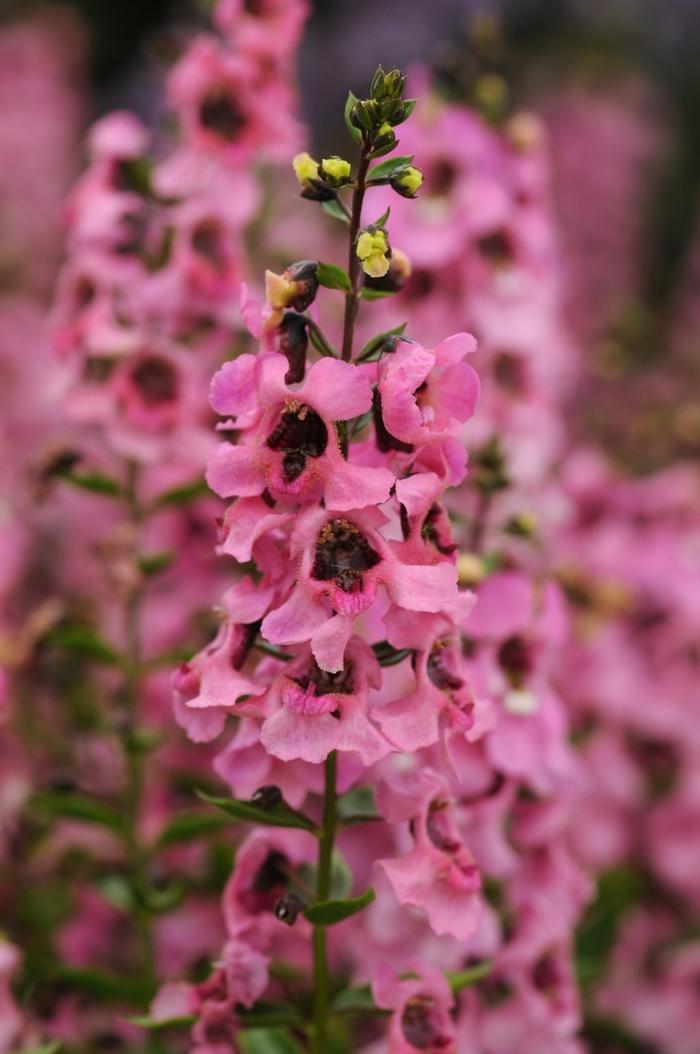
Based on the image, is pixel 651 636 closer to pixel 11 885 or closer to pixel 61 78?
pixel 11 885

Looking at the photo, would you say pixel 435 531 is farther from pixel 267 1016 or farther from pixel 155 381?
pixel 155 381

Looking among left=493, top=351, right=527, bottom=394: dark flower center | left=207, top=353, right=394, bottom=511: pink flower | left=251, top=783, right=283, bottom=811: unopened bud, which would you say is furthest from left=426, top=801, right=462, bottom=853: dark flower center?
left=493, top=351, right=527, bottom=394: dark flower center

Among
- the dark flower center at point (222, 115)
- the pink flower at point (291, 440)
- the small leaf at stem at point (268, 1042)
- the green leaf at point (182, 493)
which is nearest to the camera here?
the pink flower at point (291, 440)

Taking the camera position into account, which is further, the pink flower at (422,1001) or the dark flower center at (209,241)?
the dark flower center at (209,241)

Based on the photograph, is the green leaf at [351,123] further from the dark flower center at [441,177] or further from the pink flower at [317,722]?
the dark flower center at [441,177]

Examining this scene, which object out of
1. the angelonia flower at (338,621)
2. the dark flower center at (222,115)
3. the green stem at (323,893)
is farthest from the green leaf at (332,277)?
the dark flower center at (222,115)

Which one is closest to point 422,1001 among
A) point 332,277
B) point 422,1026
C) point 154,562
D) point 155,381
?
point 422,1026

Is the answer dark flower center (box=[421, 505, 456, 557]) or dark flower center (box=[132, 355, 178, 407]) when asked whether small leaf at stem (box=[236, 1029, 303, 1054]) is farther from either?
dark flower center (box=[132, 355, 178, 407])
